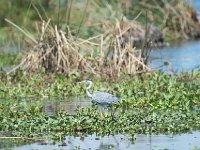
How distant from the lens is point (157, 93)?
1521cm

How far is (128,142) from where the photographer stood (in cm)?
1129

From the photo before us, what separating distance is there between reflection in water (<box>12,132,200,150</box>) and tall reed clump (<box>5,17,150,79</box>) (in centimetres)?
613

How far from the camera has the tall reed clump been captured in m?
17.9

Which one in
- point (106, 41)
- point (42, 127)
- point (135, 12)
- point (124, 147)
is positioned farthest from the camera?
point (135, 12)

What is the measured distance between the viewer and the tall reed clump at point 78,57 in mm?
17875

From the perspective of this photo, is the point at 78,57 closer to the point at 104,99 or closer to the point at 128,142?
the point at 104,99

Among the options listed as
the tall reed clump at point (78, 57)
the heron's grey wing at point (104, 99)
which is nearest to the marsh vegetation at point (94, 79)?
the tall reed clump at point (78, 57)

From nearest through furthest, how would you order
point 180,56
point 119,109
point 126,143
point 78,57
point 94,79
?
point 126,143 → point 119,109 → point 94,79 → point 78,57 → point 180,56

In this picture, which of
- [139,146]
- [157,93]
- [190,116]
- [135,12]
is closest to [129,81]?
[157,93]

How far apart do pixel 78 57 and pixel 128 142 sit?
684 cm

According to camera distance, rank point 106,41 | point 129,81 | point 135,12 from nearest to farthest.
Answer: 1. point 129,81
2. point 106,41
3. point 135,12

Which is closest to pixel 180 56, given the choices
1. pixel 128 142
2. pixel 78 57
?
pixel 78 57

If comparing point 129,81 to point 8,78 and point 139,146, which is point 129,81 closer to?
point 8,78

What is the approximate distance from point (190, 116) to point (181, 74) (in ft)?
19.0
